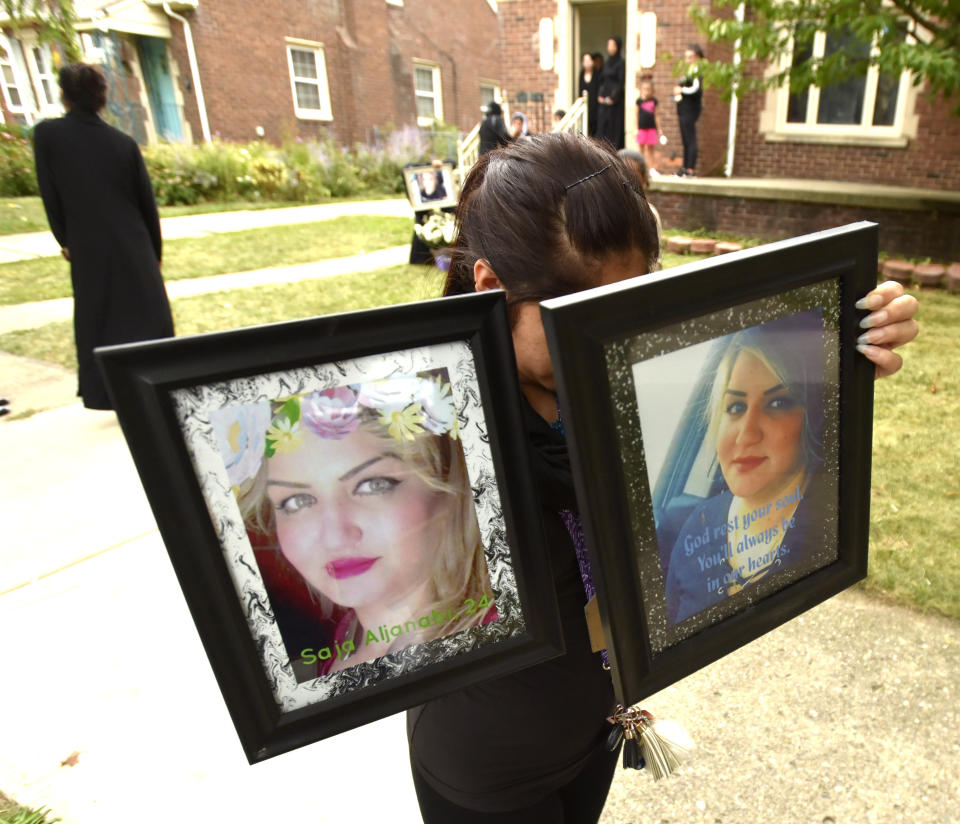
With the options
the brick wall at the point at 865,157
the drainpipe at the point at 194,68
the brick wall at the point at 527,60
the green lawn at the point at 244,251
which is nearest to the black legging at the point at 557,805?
the green lawn at the point at 244,251

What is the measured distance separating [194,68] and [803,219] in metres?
14.4

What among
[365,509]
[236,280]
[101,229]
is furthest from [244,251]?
[365,509]

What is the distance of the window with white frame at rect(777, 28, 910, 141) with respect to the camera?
10.0 meters

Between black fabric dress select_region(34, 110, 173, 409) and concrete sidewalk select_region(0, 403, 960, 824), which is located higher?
black fabric dress select_region(34, 110, 173, 409)

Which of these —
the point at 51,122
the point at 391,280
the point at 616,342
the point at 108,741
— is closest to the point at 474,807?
the point at 616,342

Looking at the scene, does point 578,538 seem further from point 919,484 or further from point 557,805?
point 919,484

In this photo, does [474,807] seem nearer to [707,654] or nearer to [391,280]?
[707,654]

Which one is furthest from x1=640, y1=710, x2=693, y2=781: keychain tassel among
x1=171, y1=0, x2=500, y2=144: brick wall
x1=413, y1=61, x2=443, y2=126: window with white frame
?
x1=413, y1=61, x2=443, y2=126: window with white frame

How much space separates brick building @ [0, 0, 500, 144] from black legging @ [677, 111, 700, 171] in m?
10.7

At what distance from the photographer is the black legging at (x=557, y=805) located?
1.10m

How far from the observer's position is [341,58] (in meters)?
19.7

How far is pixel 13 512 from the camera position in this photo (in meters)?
3.41

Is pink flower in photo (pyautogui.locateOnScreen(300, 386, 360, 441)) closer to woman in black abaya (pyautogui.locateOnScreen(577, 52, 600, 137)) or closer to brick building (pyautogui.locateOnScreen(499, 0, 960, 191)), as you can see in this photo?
brick building (pyautogui.locateOnScreen(499, 0, 960, 191))

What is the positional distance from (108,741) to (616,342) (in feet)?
7.22
